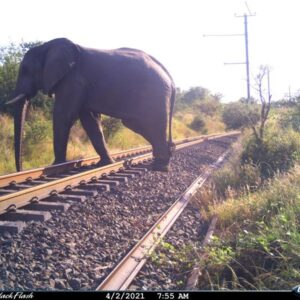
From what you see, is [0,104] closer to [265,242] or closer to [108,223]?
[108,223]

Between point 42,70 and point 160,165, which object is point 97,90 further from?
point 160,165

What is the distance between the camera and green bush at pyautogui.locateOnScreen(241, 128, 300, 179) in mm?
9953

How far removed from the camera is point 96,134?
36.8 ft

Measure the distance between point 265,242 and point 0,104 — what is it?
1483cm

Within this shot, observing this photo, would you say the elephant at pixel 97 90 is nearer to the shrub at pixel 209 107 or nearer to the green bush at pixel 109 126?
the green bush at pixel 109 126

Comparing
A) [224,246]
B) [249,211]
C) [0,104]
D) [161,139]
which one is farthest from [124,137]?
[224,246]

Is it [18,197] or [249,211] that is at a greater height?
[18,197]

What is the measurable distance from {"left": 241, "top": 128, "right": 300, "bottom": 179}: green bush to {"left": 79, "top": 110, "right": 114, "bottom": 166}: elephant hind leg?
337 cm

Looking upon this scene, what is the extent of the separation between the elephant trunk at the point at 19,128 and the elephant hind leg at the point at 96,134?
1562 mm

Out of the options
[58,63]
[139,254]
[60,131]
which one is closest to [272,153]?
[60,131]

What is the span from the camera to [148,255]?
4.73 meters

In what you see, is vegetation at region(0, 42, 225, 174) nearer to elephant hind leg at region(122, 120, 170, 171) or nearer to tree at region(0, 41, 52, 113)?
tree at region(0, 41, 52, 113)

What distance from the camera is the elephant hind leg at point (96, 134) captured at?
36.1 feet

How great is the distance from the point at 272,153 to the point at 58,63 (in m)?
5.38
